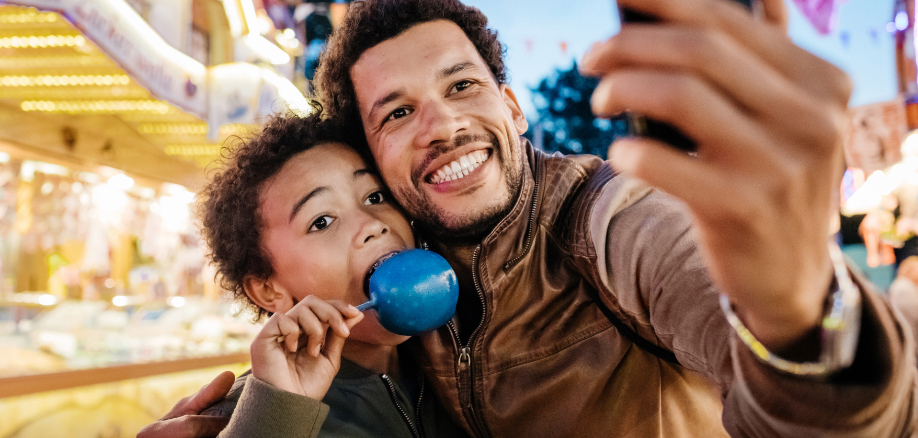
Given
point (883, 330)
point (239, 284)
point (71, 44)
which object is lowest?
point (239, 284)

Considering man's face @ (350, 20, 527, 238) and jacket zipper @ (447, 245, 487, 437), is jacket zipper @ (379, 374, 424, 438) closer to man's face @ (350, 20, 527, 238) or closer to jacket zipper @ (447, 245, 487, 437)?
jacket zipper @ (447, 245, 487, 437)

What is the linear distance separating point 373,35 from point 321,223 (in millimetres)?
789

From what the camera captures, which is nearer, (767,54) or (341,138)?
(767,54)

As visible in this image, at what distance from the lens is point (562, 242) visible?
1.80 meters

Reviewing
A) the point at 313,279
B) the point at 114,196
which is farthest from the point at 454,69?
the point at 114,196

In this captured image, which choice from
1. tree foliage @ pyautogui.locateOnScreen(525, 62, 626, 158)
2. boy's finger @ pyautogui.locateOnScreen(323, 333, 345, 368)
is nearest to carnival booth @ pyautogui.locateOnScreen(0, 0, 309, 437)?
boy's finger @ pyautogui.locateOnScreen(323, 333, 345, 368)

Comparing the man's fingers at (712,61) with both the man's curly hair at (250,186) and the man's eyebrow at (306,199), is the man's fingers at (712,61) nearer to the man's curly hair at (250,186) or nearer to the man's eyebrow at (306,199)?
the man's eyebrow at (306,199)

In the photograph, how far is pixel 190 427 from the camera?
1.68 meters

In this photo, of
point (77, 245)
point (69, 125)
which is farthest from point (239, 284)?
point (69, 125)

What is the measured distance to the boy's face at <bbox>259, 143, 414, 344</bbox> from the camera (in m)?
1.91

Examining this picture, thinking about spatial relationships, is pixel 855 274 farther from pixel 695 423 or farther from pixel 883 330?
pixel 695 423

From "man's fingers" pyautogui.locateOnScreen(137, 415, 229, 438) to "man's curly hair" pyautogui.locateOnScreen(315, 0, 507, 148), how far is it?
1.25 meters

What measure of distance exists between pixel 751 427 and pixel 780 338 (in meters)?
0.20

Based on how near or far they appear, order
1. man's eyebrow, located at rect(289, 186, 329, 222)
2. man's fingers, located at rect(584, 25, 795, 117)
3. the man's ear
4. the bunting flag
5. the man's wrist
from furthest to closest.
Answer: the bunting flag
the man's ear
man's eyebrow, located at rect(289, 186, 329, 222)
the man's wrist
man's fingers, located at rect(584, 25, 795, 117)
